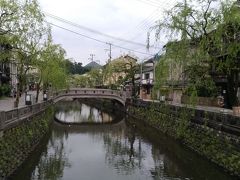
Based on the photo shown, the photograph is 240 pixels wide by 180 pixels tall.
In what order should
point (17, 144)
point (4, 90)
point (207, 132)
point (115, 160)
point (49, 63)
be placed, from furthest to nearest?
1. point (4, 90)
2. point (49, 63)
3. point (115, 160)
4. point (207, 132)
5. point (17, 144)

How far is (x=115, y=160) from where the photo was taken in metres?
25.0

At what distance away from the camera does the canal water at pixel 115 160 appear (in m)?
20.6

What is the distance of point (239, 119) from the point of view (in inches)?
811

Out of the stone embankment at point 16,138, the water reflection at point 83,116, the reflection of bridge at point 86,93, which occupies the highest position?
the reflection of bridge at point 86,93

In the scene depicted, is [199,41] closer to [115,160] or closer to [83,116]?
[115,160]

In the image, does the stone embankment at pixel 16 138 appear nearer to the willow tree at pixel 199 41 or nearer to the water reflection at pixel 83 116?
the willow tree at pixel 199 41

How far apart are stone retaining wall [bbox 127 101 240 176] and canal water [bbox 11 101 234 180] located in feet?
1.95

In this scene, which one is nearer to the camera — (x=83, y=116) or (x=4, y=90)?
(x=4, y=90)

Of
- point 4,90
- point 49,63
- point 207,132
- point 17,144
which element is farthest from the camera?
point 4,90

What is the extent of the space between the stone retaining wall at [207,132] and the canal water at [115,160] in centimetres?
59

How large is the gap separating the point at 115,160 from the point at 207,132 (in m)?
6.27

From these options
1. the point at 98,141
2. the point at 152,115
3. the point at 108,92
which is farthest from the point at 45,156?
the point at 108,92

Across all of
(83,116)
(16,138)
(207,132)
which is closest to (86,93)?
(83,116)

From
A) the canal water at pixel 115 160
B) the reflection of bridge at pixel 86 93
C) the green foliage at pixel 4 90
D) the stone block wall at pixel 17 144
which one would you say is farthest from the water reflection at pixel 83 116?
the stone block wall at pixel 17 144
